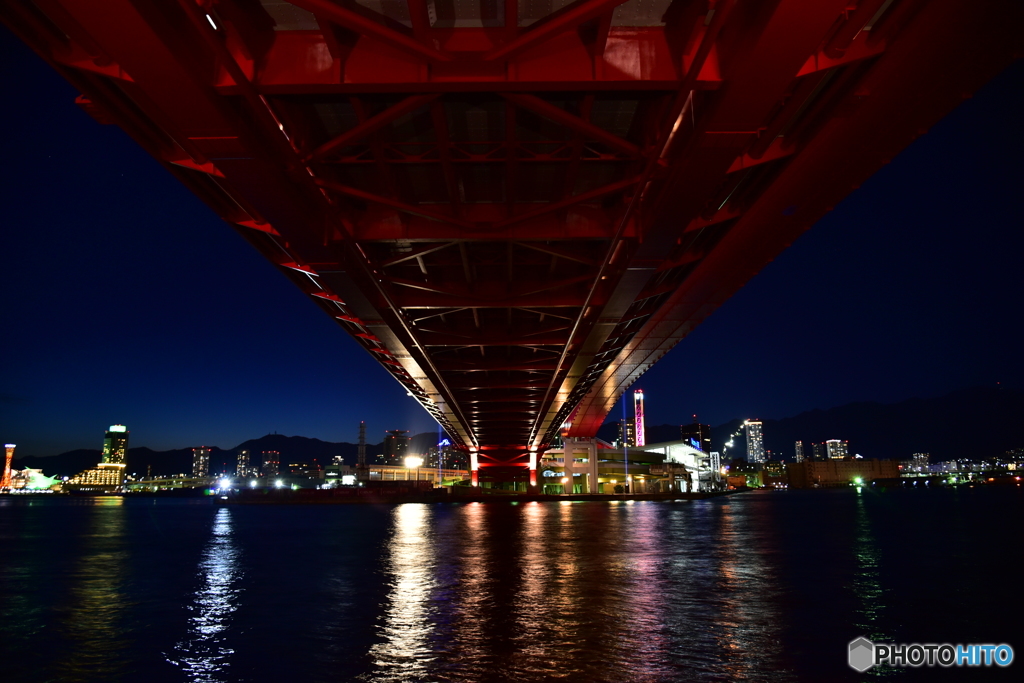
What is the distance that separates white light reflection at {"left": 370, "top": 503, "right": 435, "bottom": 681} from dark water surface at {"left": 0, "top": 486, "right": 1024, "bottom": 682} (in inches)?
2.2

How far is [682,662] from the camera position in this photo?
992cm

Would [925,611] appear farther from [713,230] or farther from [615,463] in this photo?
[615,463]

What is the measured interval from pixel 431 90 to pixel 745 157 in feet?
22.4

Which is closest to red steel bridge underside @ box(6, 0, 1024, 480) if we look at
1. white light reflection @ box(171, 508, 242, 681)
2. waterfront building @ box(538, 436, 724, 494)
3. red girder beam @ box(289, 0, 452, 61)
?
red girder beam @ box(289, 0, 452, 61)

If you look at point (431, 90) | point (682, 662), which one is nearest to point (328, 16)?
point (431, 90)

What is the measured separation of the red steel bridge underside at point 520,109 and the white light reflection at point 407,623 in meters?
8.28

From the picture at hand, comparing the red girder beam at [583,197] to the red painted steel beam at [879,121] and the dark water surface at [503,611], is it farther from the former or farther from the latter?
the dark water surface at [503,611]

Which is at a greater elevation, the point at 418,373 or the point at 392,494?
the point at 418,373

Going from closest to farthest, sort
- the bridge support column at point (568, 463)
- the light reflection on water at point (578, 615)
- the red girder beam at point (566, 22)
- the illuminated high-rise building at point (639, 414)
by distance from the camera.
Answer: the red girder beam at point (566, 22) → the light reflection on water at point (578, 615) → the bridge support column at point (568, 463) → the illuminated high-rise building at point (639, 414)


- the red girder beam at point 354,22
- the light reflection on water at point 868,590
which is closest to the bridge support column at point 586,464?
the light reflection on water at point 868,590

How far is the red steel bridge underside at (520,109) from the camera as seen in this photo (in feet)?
29.4

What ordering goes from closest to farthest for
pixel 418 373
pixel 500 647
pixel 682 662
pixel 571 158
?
pixel 682 662 < pixel 500 647 < pixel 571 158 < pixel 418 373

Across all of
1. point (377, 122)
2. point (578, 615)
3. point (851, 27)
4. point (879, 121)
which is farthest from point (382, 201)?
point (879, 121)

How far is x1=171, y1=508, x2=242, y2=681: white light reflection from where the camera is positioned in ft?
34.6
